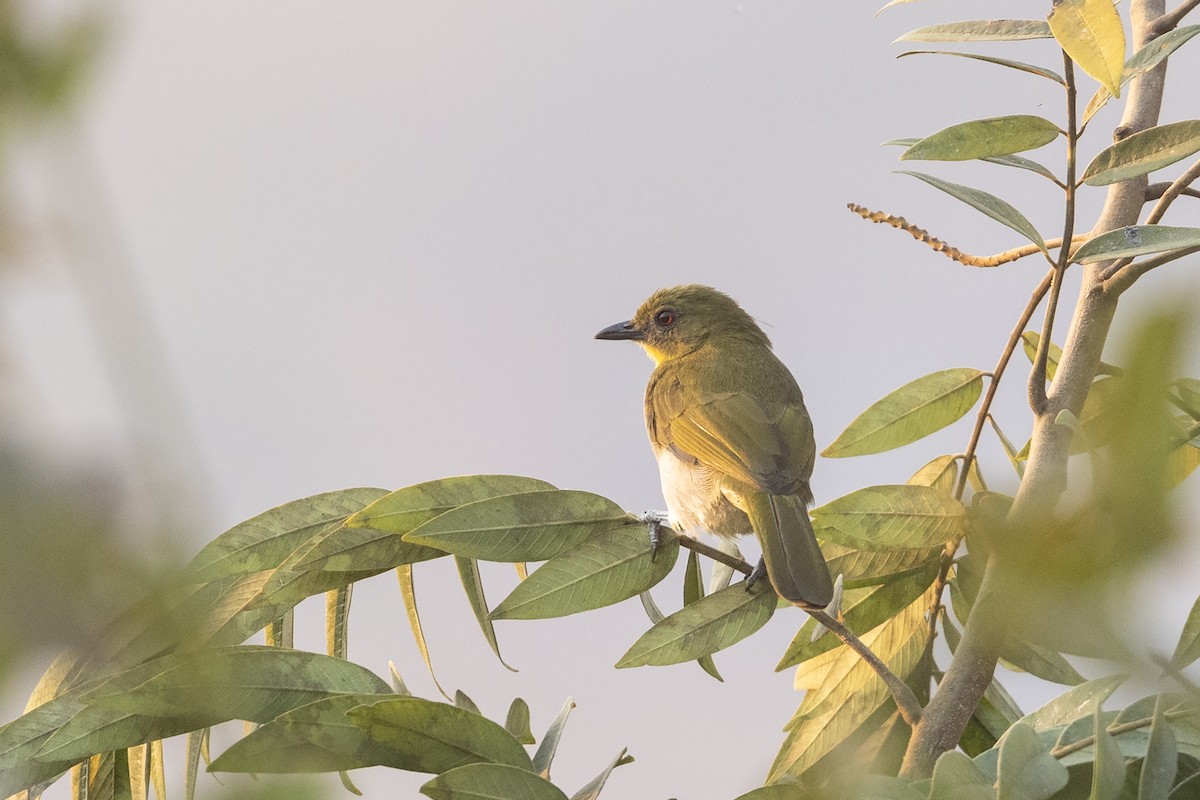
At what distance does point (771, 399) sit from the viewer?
261cm

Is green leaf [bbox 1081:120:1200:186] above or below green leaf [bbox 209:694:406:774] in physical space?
above

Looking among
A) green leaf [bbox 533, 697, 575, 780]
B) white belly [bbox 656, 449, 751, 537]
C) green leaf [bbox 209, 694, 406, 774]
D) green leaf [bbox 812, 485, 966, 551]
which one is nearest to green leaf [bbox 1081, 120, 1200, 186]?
green leaf [bbox 812, 485, 966, 551]

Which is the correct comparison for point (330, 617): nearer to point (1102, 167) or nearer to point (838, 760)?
point (838, 760)

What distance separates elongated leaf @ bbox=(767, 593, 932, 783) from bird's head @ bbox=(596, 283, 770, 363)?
1.79 m

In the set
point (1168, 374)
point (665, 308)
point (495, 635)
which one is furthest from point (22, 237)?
point (665, 308)

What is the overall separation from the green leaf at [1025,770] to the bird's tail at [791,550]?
0.50 meters

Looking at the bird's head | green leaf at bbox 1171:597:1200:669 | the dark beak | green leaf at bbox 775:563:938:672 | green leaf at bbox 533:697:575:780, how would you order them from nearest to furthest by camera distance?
green leaf at bbox 1171:597:1200:669 < green leaf at bbox 533:697:575:780 < green leaf at bbox 775:563:938:672 < the bird's head < the dark beak

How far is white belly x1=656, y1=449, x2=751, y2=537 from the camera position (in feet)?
7.86

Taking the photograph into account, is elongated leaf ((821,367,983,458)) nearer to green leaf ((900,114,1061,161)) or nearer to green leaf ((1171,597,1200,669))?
green leaf ((900,114,1061,161))

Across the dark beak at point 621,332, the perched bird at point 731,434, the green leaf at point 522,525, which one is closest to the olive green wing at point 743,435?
the perched bird at point 731,434

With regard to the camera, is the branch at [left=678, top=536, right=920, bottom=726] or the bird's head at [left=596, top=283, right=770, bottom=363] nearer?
the branch at [left=678, top=536, right=920, bottom=726]

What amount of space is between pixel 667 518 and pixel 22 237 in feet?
7.61

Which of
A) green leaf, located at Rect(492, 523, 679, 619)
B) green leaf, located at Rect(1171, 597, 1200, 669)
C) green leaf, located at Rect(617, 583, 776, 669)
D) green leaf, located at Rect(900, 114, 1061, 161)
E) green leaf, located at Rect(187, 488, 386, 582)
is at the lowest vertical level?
green leaf, located at Rect(1171, 597, 1200, 669)

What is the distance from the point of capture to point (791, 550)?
1637 millimetres
